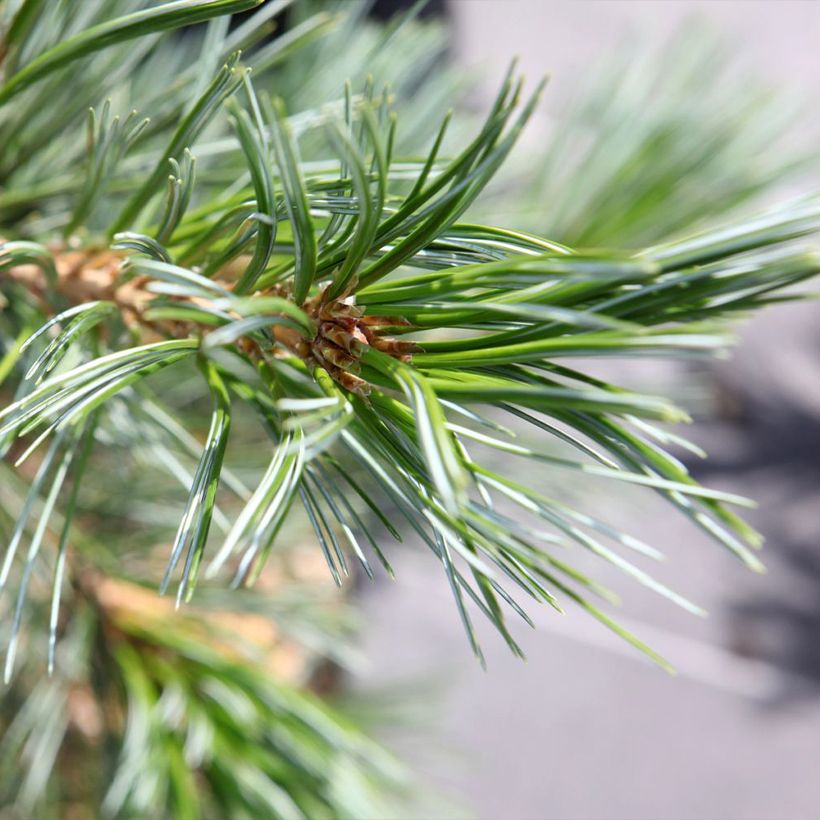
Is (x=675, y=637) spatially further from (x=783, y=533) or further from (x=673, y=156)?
(x=673, y=156)

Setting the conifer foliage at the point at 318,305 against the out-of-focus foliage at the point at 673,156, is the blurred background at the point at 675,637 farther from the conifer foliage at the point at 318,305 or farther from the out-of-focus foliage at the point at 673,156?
the conifer foliage at the point at 318,305

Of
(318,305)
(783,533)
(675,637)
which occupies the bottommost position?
(675,637)

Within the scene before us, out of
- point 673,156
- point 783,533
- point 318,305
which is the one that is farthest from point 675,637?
point 318,305

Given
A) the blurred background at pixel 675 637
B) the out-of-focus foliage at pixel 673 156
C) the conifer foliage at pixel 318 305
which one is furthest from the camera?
the blurred background at pixel 675 637

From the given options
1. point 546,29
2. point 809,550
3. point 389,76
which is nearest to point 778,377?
point 809,550

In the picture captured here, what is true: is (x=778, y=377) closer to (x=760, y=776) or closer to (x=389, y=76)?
(x=760, y=776)

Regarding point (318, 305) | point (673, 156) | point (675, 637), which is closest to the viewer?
point (318, 305)

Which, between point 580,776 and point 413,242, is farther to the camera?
point 580,776

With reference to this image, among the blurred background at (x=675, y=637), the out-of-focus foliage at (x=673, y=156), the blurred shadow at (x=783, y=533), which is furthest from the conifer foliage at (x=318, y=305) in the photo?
the blurred shadow at (x=783, y=533)

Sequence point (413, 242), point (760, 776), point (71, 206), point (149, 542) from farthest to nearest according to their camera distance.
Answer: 1. point (760, 776)
2. point (149, 542)
3. point (71, 206)
4. point (413, 242)
